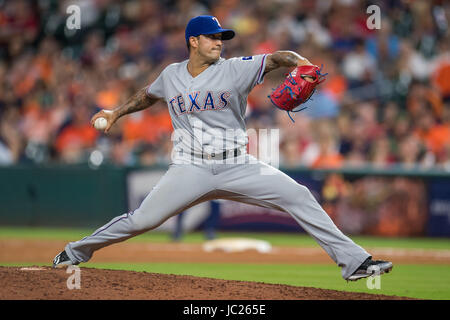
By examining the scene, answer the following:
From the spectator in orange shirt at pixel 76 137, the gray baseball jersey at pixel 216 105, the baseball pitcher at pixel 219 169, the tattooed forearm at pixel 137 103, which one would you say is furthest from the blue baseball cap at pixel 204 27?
the spectator in orange shirt at pixel 76 137

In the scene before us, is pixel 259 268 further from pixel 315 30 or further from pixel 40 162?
pixel 315 30

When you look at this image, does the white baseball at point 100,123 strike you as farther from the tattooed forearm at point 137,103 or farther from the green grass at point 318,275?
the green grass at point 318,275

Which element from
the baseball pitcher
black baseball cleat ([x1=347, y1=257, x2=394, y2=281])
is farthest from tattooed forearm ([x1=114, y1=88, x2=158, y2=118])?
black baseball cleat ([x1=347, y1=257, x2=394, y2=281])

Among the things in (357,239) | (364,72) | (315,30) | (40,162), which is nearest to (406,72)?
(364,72)

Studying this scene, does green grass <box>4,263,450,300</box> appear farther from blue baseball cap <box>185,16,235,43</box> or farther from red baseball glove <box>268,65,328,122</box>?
blue baseball cap <box>185,16,235,43</box>

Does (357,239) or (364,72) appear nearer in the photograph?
(357,239)

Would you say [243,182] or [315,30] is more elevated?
[315,30]
